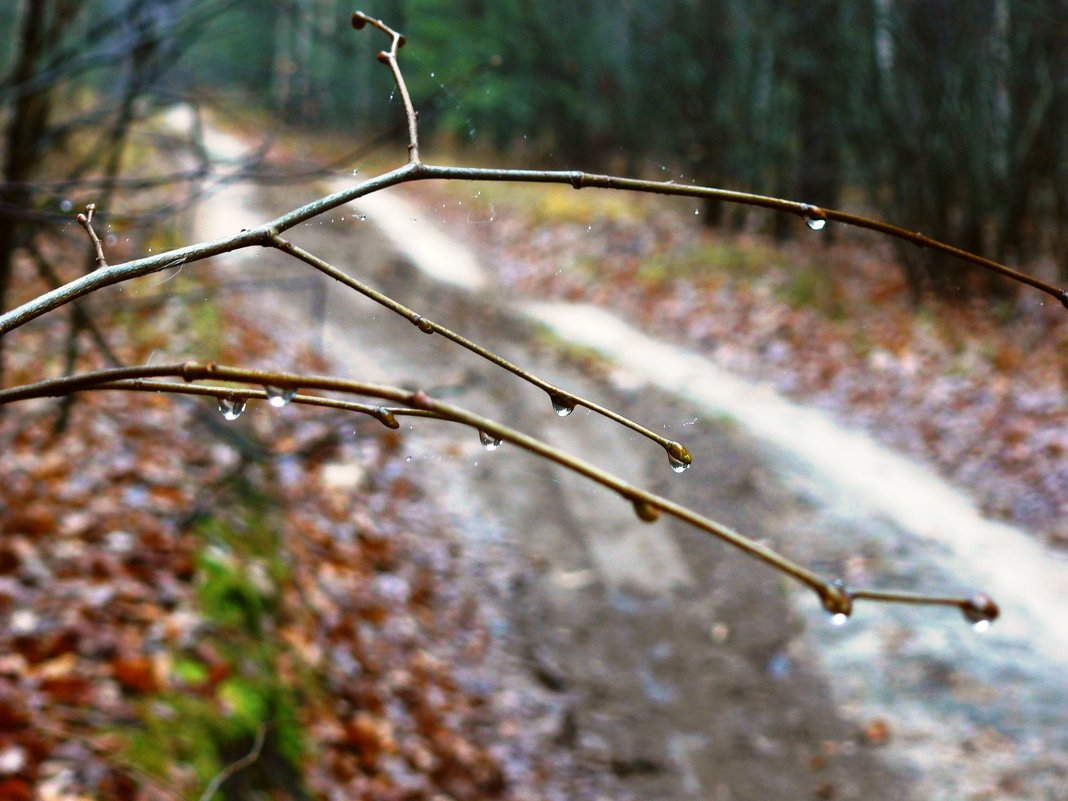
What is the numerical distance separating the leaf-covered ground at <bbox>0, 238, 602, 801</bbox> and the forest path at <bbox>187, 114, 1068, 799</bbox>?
625 millimetres

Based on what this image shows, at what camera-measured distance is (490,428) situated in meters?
0.67

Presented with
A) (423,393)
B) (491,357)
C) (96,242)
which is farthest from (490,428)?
(96,242)

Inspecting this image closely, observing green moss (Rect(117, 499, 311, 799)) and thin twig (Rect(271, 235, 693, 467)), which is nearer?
thin twig (Rect(271, 235, 693, 467))

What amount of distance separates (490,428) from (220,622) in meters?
4.01

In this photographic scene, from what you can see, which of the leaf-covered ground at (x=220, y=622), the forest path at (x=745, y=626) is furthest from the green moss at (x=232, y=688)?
the forest path at (x=745, y=626)

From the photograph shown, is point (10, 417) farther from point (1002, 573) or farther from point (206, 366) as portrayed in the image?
point (1002, 573)

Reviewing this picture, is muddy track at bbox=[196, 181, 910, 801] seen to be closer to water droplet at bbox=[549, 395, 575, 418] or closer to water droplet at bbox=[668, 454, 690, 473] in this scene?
water droplet at bbox=[549, 395, 575, 418]

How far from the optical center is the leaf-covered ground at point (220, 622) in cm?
330

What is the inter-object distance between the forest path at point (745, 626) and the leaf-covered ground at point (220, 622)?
62 cm

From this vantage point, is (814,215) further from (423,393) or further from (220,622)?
(220,622)

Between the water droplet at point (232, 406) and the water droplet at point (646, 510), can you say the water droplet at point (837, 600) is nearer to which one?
the water droplet at point (646, 510)

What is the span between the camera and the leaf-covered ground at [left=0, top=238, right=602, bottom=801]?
3.30m

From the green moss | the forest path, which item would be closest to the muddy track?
the forest path

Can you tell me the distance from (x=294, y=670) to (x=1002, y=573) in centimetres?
493
